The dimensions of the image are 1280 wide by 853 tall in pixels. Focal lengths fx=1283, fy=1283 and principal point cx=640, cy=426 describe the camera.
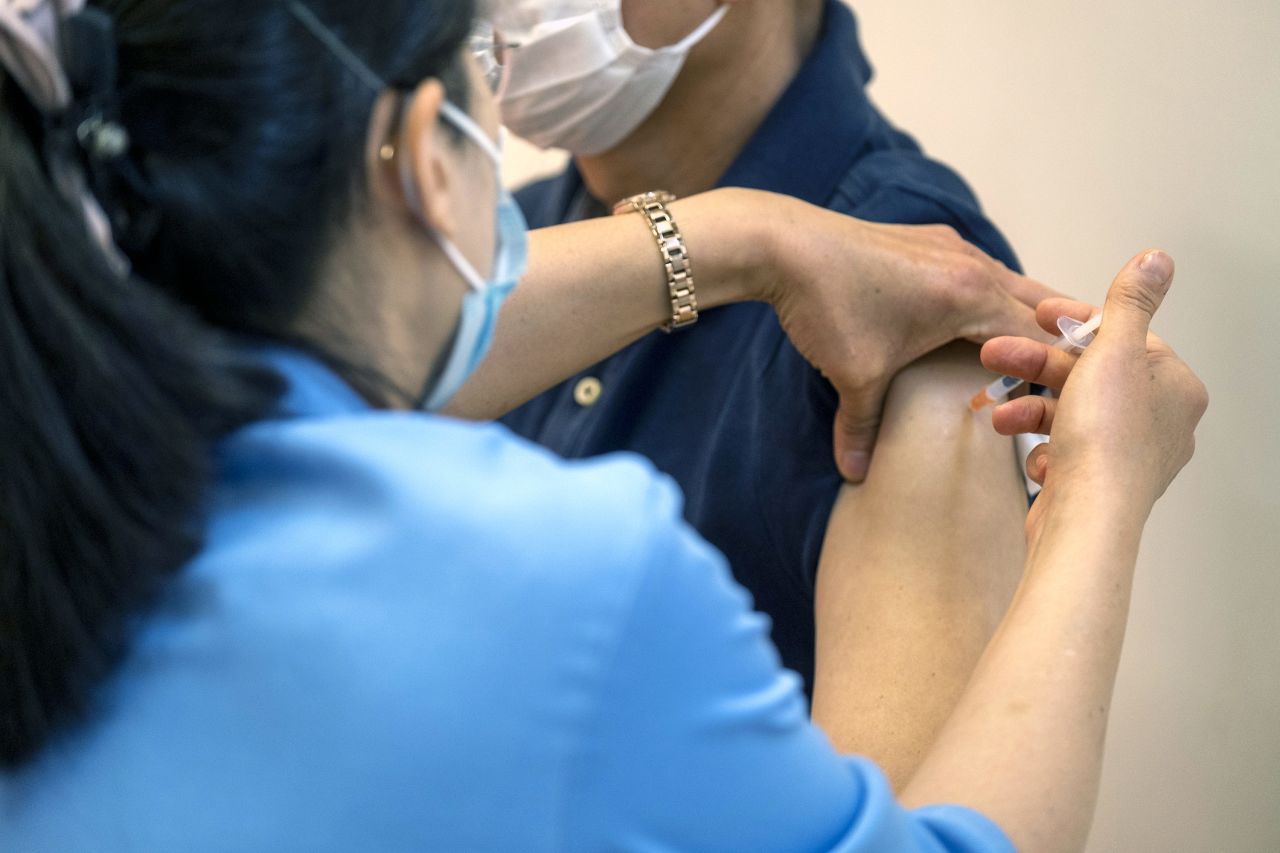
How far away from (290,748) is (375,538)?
97 millimetres

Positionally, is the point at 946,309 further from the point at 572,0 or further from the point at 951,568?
the point at 572,0

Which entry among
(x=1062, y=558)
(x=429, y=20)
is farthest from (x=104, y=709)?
(x=1062, y=558)

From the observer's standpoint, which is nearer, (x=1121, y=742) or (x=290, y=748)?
(x=290, y=748)

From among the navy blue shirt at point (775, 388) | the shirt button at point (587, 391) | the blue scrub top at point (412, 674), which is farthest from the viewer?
the shirt button at point (587, 391)

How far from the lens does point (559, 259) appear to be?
109 centimetres

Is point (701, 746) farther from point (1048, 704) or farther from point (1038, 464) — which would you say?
point (1038, 464)

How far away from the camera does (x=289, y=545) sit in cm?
57

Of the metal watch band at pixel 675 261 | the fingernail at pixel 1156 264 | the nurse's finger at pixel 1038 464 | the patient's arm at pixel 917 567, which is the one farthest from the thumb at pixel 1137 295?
the metal watch band at pixel 675 261

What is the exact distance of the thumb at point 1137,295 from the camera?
91 centimetres

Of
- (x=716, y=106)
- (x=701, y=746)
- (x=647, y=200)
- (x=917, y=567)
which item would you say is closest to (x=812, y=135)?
(x=716, y=106)

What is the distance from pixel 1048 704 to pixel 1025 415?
1.00ft

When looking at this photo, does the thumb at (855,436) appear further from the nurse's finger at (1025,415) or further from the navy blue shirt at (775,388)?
the nurse's finger at (1025,415)

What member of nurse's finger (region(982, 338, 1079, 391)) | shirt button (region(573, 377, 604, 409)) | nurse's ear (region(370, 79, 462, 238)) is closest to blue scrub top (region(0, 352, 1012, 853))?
nurse's ear (region(370, 79, 462, 238))

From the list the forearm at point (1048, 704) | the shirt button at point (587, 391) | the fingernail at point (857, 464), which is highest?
the forearm at point (1048, 704)
